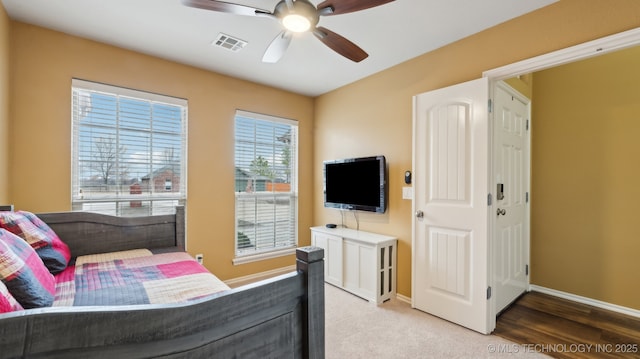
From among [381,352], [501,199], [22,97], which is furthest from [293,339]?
[22,97]

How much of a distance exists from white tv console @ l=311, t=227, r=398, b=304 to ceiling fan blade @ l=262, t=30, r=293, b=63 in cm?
204

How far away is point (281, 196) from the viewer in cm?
414

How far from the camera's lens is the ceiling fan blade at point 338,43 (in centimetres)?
197

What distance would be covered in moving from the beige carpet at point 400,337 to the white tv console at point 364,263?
0.20m

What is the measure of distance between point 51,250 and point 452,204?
309 centimetres

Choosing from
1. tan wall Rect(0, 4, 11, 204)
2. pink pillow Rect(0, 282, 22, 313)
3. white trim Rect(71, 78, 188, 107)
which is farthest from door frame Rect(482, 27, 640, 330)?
tan wall Rect(0, 4, 11, 204)

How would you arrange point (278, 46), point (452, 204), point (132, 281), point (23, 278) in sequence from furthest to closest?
point (452, 204)
point (278, 46)
point (132, 281)
point (23, 278)

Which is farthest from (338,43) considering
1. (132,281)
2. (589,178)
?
(589,178)

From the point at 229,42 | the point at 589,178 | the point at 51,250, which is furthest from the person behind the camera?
the point at 589,178

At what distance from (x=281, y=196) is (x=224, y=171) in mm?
931

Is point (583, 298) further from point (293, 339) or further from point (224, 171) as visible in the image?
point (224, 171)

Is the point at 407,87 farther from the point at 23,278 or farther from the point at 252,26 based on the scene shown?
the point at 23,278

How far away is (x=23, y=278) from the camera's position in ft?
3.87

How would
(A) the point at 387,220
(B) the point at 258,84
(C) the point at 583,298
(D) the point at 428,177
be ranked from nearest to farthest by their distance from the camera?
1. (D) the point at 428,177
2. (C) the point at 583,298
3. (A) the point at 387,220
4. (B) the point at 258,84
